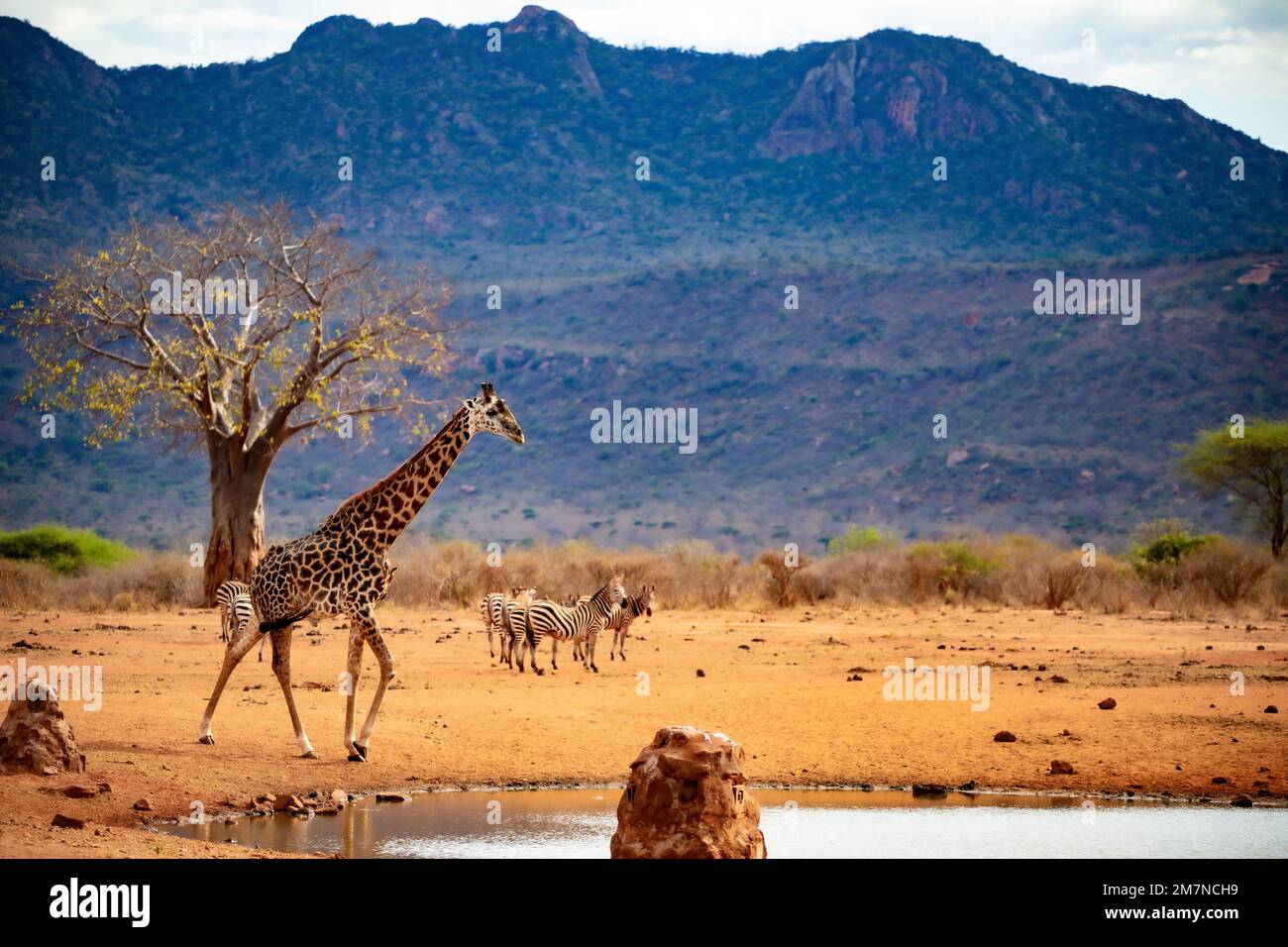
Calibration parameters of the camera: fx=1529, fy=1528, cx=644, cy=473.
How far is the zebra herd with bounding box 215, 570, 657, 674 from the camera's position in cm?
1861

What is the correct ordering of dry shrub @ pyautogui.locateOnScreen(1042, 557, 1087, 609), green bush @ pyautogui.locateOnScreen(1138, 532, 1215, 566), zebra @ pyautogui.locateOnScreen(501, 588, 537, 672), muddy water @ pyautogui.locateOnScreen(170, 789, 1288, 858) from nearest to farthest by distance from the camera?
muddy water @ pyautogui.locateOnScreen(170, 789, 1288, 858)
zebra @ pyautogui.locateOnScreen(501, 588, 537, 672)
dry shrub @ pyautogui.locateOnScreen(1042, 557, 1087, 609)
green bush @ pyautogui.locateOnScreen(1138, 532, 1215, 566)

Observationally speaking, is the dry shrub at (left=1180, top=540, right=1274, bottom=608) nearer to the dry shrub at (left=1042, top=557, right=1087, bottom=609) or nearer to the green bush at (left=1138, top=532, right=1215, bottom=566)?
the green bush at (left=1138, top=532, right=1215, bottom=566)

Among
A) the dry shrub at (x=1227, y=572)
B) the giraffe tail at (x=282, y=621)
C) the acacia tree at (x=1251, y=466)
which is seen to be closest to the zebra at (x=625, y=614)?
the giraffe tail at (x=282, y=621)

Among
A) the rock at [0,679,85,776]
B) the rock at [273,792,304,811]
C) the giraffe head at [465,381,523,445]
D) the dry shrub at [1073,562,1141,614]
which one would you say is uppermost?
the giraffe head at [465,381,523,445]

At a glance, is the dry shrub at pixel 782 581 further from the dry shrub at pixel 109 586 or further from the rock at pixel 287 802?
the rock at pixel 287 802

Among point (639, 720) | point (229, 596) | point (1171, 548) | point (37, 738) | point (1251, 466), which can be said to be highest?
point (1251, 466)

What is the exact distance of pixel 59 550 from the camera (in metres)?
35.6

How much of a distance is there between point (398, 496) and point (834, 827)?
15.5 ft

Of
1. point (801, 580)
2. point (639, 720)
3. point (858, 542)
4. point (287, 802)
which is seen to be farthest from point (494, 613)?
point (858, 542)

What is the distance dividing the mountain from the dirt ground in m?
35.5

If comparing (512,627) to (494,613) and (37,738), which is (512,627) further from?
(37,738)

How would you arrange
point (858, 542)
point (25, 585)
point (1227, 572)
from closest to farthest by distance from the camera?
point (25, 585)
point (1227, 572)
point (858, 542)

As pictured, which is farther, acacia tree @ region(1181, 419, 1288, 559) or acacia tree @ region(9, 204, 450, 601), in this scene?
acacia tree @ region(1181, 419, 1288, 559)

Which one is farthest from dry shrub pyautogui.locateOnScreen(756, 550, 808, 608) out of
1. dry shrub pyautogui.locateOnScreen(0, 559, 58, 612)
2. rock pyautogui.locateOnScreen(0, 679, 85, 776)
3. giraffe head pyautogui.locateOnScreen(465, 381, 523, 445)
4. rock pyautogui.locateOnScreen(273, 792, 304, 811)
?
rock pyautogui.locateOnScreen(0, 679, 85, 776)
